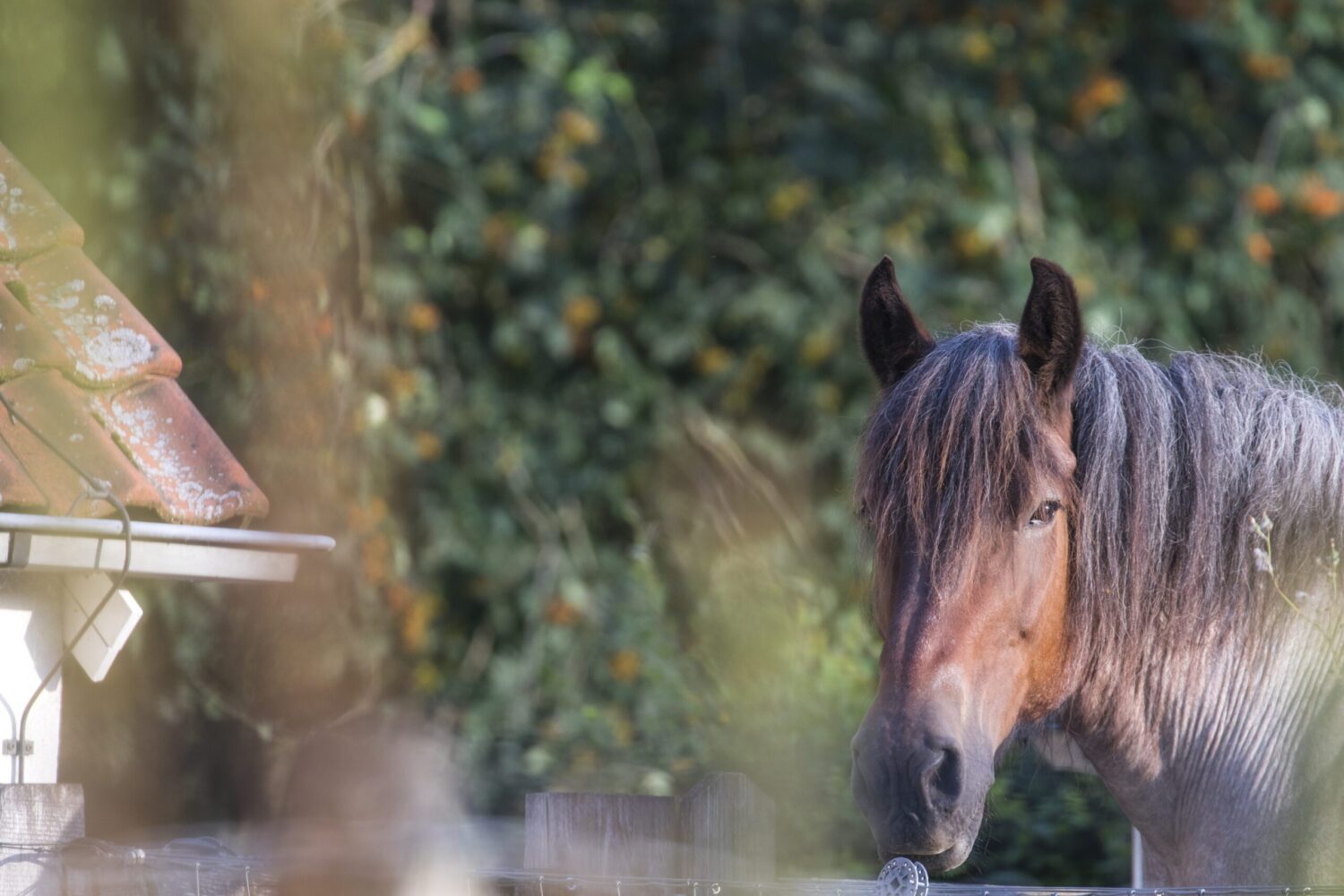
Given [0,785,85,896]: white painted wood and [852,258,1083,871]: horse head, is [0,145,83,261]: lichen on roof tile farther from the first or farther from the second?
[852,258,1083,871]: horse head

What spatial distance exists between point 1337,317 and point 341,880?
6.55m

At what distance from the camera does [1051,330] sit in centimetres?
227

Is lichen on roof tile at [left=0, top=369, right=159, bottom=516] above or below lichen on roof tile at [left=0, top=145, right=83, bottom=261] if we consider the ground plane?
below

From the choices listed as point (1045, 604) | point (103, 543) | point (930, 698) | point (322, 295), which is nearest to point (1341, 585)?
point (1045, 604)

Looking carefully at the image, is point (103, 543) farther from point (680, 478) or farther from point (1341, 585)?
point (680, 478)

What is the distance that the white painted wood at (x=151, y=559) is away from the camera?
2434mm

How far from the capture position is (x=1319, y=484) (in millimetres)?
2322

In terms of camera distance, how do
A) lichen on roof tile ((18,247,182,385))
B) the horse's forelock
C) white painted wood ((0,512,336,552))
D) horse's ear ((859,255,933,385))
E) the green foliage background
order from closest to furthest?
the horse's forelock
white painted wood ((0,512,336,552))
horse's ear ((859,255,933,385))
lichen on roof tile ((18,247,182,385))
the green foliage background

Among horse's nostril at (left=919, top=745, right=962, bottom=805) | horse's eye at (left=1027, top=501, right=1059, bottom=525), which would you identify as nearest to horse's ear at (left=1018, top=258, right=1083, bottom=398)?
horse's eye at (left=1027, top=501, right=1059, bottom=525)

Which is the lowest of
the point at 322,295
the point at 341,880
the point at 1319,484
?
the point at 341,880

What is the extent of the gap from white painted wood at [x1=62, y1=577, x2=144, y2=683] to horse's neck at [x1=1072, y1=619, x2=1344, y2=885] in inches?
69.0

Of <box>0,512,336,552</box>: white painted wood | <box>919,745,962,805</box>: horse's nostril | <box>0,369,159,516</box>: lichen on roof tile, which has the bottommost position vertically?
<box>919,745,962,805</box>: horse's nostril

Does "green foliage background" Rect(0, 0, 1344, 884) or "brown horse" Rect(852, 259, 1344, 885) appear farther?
"green foliage background" Rect(0, 0, 1344, 884)

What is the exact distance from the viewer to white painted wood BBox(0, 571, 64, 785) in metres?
2.64
